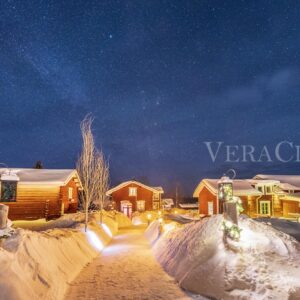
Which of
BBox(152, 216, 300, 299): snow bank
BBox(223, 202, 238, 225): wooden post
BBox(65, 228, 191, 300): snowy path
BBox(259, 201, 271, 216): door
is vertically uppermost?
BBox(223, 202, 238, 225): wooden post

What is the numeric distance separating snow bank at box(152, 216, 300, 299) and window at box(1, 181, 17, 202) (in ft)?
61.3

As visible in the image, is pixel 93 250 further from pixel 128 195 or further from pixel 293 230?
pixel 128 195

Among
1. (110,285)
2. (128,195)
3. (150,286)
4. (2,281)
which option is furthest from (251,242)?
(128,195)

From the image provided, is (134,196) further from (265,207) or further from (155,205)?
(265,207)

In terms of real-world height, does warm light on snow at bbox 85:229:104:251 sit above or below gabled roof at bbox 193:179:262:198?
below

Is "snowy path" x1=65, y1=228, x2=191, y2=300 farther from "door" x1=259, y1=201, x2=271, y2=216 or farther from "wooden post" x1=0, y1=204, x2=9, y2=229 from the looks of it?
"door" x1=259, y1=201, x2=271, y2=216

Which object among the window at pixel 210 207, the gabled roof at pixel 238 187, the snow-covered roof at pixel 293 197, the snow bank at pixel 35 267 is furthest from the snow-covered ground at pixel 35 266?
the snow-covered roof at pixel 293 197

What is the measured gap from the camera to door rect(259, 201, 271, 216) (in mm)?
33688

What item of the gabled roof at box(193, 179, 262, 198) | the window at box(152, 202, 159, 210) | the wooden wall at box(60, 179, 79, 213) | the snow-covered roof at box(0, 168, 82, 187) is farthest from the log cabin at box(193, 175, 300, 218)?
the snow-covered roof at box(0, 168, 82, 187)

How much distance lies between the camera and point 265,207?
111ft

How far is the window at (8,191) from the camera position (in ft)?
79.9

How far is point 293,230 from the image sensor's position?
20.4 meters

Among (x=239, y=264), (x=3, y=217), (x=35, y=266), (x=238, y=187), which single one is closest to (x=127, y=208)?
(x=238, y=187)

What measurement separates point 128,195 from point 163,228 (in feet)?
92.9
